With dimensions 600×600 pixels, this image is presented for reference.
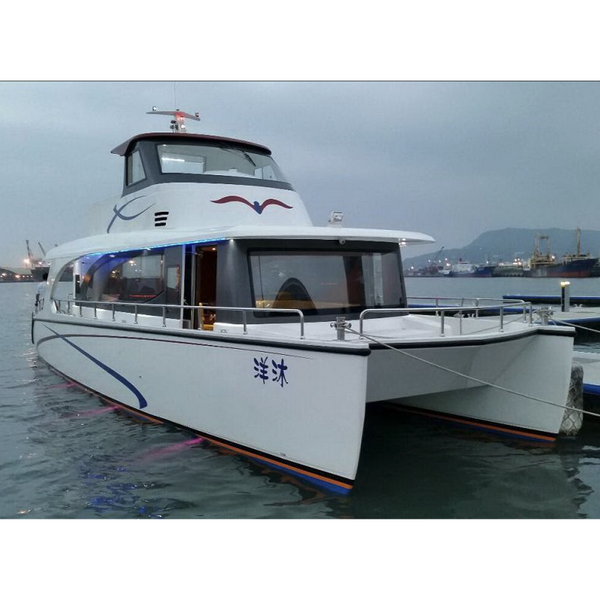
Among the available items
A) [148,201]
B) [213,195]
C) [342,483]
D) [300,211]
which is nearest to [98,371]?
[148,201]

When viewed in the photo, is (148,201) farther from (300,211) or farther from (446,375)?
(446,375)

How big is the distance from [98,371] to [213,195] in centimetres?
354

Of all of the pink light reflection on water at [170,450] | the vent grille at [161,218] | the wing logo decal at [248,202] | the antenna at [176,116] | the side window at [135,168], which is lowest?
the pink light reflection on water at [170,450]

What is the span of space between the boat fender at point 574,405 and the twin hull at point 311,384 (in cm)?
71

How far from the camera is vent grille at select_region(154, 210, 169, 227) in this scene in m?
8.88

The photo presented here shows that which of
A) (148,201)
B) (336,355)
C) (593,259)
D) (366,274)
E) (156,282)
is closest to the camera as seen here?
(336,355)

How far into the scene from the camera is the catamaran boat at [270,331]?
19.6 feet

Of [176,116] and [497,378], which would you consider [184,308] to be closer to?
[497,378]

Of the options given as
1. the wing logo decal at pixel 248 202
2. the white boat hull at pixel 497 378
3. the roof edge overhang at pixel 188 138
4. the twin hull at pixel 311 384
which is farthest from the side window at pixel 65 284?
the white boat hull at pixel 497 378

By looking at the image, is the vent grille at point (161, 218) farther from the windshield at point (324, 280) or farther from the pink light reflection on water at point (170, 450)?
the pink light reflection on water at point (170, 450)

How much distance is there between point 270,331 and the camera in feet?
22.3

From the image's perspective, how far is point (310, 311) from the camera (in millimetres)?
7336

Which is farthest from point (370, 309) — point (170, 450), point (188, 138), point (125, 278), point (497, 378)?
point (188, 138)

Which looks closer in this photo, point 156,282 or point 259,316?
point 259,316
